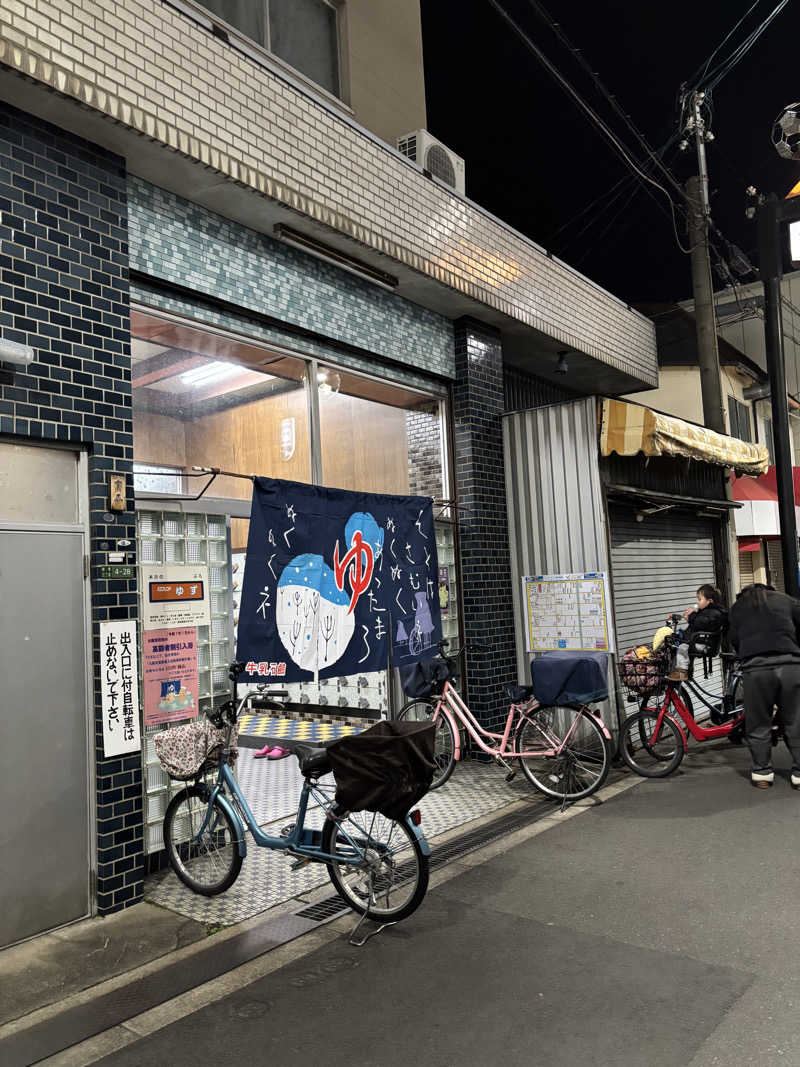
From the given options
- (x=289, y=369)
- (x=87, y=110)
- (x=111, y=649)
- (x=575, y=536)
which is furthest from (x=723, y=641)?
(x=87, y=110)

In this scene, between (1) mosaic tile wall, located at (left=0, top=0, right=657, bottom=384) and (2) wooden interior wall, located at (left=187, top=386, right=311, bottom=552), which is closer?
(1) mosaic tile wall, located at (left=0, top=0, right=657, bottom=384)

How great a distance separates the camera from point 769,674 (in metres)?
7.79

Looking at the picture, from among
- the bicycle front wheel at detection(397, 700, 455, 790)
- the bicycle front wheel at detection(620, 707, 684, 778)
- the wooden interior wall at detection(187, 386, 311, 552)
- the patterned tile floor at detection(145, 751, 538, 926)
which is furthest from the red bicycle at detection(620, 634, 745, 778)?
the wooden interior wall at detection(187, 386, 311, 552)

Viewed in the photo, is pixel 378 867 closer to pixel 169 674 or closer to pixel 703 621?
pixel 169 674

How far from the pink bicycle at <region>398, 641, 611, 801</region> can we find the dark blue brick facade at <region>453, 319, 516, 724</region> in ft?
4.44

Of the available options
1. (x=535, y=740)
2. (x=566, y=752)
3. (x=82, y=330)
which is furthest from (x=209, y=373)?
(x=566, y=752)

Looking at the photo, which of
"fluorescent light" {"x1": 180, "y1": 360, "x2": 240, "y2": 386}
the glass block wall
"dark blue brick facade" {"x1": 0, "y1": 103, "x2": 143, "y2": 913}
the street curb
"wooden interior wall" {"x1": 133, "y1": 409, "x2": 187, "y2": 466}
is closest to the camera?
the street curb

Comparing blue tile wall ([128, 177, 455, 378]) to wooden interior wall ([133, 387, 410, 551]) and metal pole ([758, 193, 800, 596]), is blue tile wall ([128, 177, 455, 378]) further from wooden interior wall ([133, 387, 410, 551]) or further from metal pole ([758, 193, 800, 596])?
metal pole ([758, 193, 800, 596])

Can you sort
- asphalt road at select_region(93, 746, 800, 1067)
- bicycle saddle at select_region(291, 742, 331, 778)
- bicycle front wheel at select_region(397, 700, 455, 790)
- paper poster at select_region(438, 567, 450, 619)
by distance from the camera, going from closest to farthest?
asphalt road at select_region(93, 746, 800, 1067) < bicycle saddle at select_region(291, 742, 331, 778) < bicycle front wheel at select_region(397, 700, 455, 790) < paper poster at select_region(438, 567, 450, 619)

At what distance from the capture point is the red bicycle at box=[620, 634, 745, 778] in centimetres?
830

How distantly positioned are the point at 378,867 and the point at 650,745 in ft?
15.2

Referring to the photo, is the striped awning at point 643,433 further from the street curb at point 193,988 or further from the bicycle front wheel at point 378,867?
the bicycle front wheel at point 378,867

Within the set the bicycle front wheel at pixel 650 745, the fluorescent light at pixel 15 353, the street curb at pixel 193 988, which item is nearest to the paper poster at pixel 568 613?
the bicycle front wheel at pixel 650 745

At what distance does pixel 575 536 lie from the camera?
9555mm
